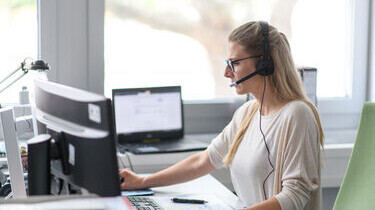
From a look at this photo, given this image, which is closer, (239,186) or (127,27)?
(239,186)

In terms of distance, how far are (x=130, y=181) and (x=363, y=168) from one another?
83cm

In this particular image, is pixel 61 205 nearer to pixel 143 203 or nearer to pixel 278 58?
pixel 143 203

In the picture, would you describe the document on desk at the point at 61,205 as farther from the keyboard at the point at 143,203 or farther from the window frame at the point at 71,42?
the window frame at the point at 71,42

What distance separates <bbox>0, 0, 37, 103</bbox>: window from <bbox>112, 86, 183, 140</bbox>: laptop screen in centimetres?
47

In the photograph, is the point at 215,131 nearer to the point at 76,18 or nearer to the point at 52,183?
the point at 76,18

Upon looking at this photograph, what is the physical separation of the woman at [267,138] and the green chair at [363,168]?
139mm

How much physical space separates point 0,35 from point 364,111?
1727 mm

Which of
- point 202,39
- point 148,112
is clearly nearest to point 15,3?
point 148,112

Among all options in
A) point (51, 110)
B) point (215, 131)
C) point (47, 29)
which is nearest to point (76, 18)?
point (47, 29)

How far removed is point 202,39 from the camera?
3004mm

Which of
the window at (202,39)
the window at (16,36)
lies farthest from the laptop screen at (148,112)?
the window at (16,36)

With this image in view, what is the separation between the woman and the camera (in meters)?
1.89

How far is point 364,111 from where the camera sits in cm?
195

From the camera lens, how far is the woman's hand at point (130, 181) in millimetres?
2102
